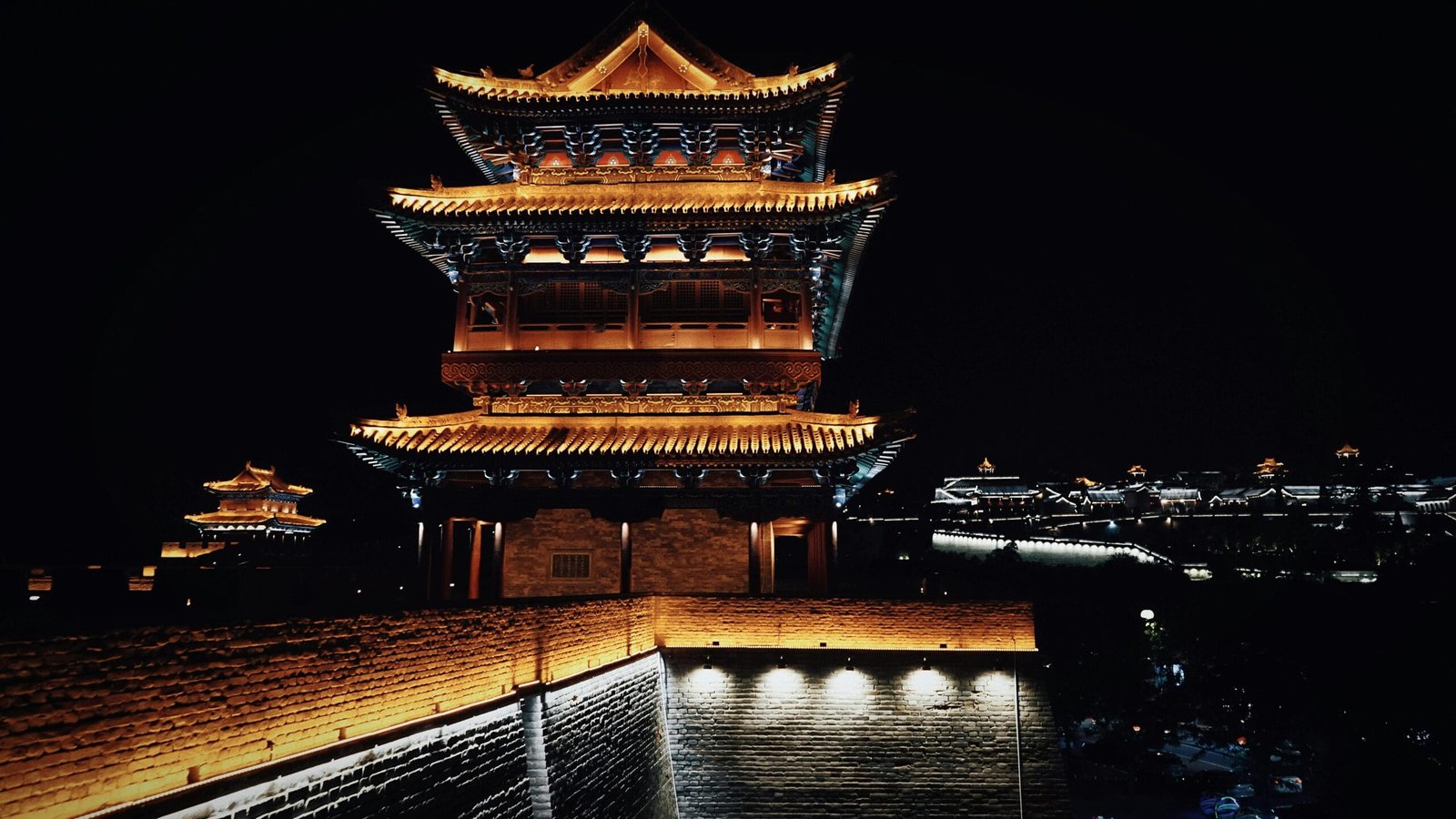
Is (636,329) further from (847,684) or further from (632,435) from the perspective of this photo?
(847,684)

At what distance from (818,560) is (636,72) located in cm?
1159

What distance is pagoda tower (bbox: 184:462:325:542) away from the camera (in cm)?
3825

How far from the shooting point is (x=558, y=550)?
57.6 feet

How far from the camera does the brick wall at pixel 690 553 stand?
1739 cm

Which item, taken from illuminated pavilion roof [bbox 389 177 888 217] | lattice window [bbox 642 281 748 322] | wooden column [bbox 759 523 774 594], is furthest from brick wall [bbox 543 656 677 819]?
illuminated pavilion roof [bbox 389 177 888 217]

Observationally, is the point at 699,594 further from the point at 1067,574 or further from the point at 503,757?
the point at 1067,574

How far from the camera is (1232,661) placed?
27.3m

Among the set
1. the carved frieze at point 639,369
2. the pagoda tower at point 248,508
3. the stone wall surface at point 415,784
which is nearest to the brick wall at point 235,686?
the stone wall surface at point 415,784

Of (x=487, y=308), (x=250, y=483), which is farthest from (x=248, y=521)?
(x=487, y=308)

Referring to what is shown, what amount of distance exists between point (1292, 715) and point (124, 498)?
44.0m

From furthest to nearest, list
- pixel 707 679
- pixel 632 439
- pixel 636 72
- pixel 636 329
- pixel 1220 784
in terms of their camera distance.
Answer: pixel 1220 784, pixel 636 72, pixel 636 329, pixel 632 439, pixel 707 679

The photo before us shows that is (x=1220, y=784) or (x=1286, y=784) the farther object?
(x=1286, y=784)

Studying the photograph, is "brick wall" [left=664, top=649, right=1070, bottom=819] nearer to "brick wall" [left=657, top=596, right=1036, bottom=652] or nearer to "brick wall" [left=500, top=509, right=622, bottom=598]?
"brick wall" [left=657, top=596, right=1036, bottom=652]

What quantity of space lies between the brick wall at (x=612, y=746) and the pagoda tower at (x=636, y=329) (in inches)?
109
